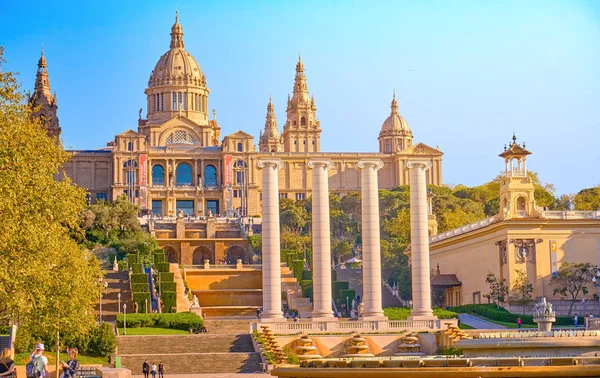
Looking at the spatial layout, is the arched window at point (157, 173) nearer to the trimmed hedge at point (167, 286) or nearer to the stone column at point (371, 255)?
the trimmed hedge at point (167, 286)

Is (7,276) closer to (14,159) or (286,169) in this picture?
(14,159)

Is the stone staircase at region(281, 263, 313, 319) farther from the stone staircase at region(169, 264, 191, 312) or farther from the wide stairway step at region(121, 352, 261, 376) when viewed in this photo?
the wide stairway step at region(121, 352, 261, 376)

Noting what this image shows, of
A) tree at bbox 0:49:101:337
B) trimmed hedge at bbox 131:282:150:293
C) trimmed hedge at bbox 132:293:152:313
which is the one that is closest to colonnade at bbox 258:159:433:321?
tree at bbox 0:49:101:337

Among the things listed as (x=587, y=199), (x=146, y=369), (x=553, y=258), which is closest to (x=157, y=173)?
(x=587, y=199)

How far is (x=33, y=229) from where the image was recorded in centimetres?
4381

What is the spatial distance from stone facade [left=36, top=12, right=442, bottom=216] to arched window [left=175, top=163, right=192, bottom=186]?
0.12 m

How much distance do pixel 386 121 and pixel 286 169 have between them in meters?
21.6

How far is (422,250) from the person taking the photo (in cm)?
6384

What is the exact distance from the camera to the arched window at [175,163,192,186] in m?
160

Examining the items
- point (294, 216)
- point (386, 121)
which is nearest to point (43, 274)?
point (294, 216)

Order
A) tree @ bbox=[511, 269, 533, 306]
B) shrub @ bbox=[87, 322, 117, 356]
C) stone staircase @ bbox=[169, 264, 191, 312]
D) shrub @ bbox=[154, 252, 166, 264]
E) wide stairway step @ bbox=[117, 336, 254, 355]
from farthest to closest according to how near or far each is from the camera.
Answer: shrub @ bbox=[154, 252, 166, 264] < stone staircase @ bbox=[169, 264, 191, 312] < tree @ bbox=[511, 269, 533, 306] < wide stairway step @ bbox=[117, 336, 254, 355] < shrub @ bbox=[87, 322, 117, 356]

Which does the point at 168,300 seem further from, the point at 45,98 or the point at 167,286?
the point at 45,98

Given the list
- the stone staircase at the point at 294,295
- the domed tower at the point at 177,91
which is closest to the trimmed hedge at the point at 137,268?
the stone staircase at the point at 294,295

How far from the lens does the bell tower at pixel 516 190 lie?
85375 mm
